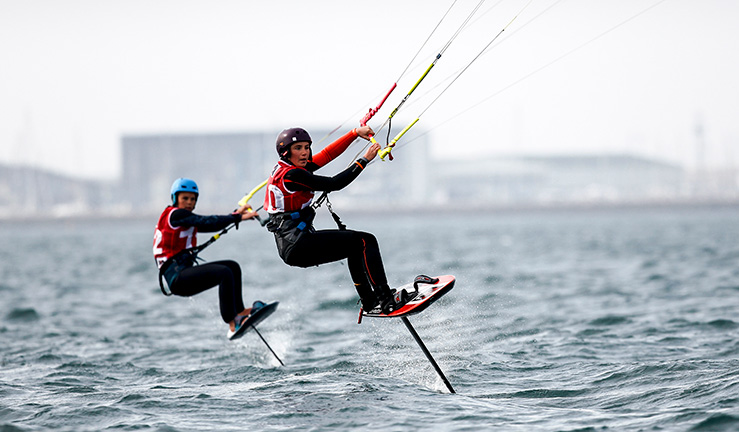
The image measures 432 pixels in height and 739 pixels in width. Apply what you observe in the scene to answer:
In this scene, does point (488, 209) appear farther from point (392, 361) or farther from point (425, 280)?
point (425, 280)

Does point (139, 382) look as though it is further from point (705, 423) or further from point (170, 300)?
Answer: point (170, 300)

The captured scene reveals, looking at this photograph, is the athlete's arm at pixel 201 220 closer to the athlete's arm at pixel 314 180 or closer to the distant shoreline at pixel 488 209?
the athlete's arm at pixel 314 180

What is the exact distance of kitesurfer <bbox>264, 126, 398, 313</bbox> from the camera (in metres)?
8.77

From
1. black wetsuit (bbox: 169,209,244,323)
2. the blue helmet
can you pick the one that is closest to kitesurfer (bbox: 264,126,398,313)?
black wetsuit (bbox: 169,209,244,323)

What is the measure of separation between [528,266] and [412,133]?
119 meters

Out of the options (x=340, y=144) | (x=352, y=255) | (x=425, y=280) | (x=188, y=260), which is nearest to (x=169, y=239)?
(x=188, y=260)

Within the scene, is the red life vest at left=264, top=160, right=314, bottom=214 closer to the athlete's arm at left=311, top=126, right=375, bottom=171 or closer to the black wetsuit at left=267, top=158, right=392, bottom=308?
the black wetsuit at left=267, top=158, right=392, bottom=308

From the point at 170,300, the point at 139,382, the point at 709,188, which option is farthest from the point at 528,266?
the point at 709,188

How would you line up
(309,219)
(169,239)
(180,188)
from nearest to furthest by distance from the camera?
(180,188)
(169,239)
(309,219)

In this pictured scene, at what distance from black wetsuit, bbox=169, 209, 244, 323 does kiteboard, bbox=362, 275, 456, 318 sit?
1424mm

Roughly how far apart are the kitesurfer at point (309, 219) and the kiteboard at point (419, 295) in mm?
83

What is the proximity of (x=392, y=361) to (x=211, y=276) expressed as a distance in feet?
11.1

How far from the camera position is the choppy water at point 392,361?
8203 millimetres

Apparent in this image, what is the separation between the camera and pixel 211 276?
8.85 meters
